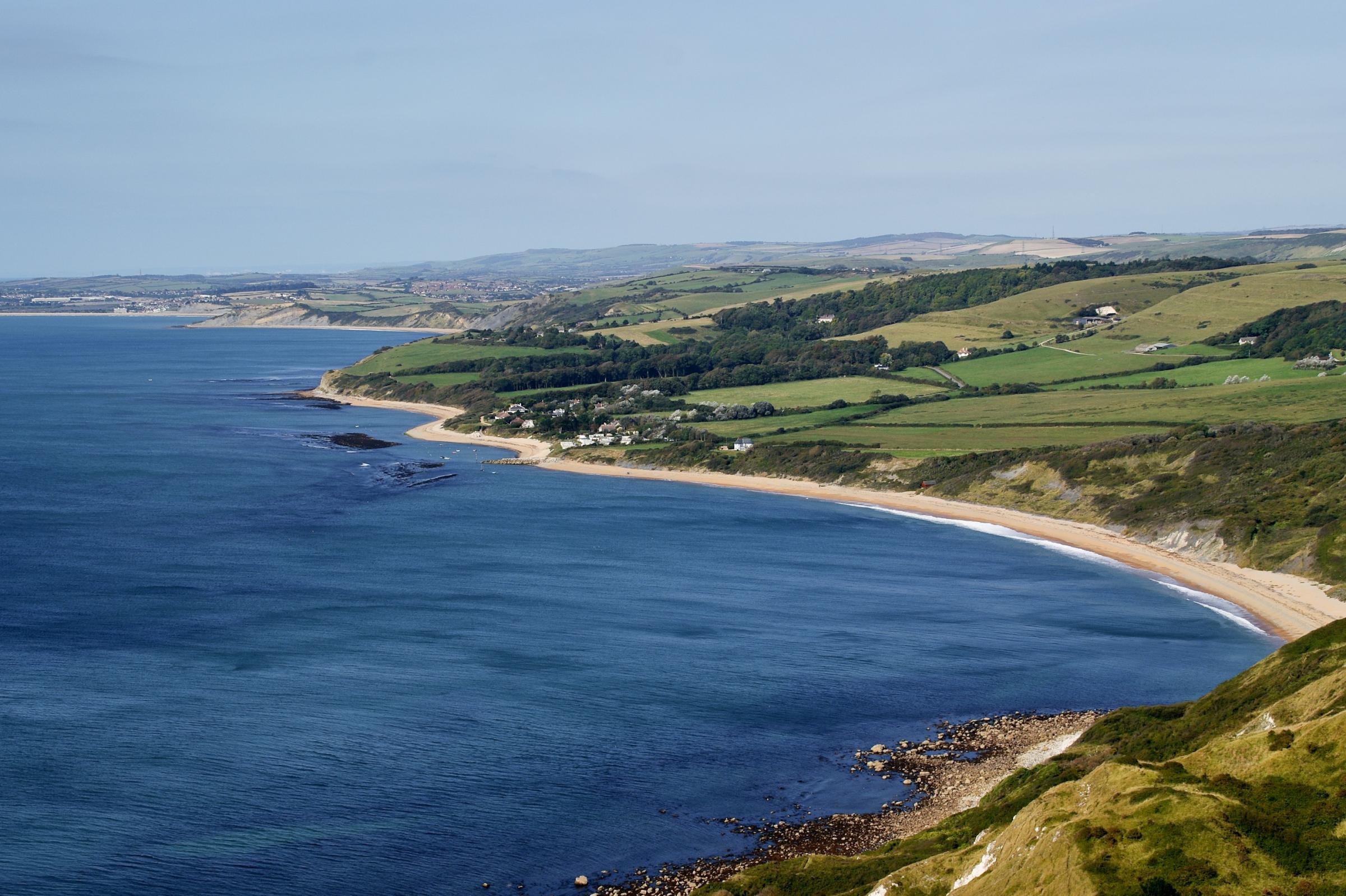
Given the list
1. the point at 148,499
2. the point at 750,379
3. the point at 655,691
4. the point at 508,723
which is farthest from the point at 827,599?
the point at 750,379

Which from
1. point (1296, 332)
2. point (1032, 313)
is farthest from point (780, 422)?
point (1032, 313)

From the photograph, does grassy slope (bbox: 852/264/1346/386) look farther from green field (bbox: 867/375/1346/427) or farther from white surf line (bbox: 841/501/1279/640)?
white surf line (bbox: 841/501/1279/640)

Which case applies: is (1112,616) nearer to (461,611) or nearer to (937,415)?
(461,611)

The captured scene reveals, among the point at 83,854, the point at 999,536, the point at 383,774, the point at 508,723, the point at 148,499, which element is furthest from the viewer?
the point at 148,499

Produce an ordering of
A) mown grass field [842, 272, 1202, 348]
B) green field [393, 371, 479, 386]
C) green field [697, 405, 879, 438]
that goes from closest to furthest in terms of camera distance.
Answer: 1. green field [697, 405, 879, 438]
2. mown grass field [842, 272, 1202, 348]
3. green field [393, 371, 479, 386]

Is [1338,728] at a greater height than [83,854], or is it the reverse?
[1338,728]

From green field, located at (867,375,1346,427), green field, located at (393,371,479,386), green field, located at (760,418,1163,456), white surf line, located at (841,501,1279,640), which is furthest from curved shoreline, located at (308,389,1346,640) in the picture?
green field, located at (393,371,479,386)
